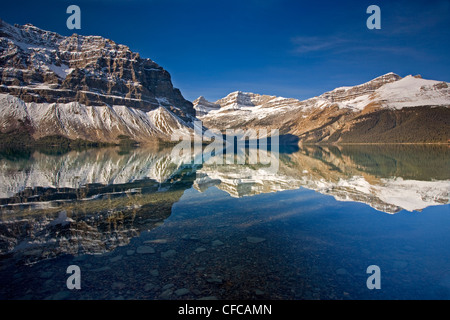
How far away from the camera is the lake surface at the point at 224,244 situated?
10.2 meters

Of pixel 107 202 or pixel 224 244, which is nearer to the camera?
pixel 224 244

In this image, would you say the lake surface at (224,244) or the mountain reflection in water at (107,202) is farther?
the mountain reflection in water at (107,202)

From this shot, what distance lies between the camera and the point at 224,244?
1426 centimetres

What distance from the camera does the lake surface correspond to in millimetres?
10178

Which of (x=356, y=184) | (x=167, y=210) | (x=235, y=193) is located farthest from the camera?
(x=356, y=184)

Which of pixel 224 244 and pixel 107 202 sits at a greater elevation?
pixel 107 202

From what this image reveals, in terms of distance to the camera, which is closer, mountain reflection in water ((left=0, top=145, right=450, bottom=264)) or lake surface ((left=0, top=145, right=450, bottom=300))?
lake surface ((left=0, top=145, right=450, bottom=300))

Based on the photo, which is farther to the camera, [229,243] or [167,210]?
[167,210]

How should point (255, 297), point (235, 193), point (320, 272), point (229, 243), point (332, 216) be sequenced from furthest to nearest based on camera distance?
1. point (235, 193)
2. point (332, 216)
3. point (229, 243)
4. point (320, 272)
5. point (255, 297)
